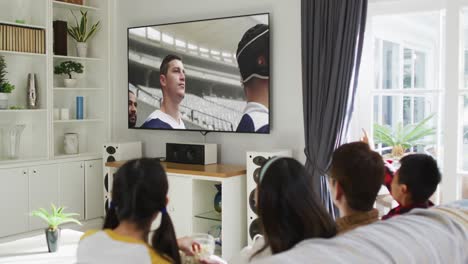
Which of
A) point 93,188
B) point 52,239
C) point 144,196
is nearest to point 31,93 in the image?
point 93,188

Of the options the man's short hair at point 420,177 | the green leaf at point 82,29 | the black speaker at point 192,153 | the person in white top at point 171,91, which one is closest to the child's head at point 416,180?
the man's short hair at point 420,177

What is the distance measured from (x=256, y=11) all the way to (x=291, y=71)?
635 millimetres

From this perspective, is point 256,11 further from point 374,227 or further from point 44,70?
point 374,227

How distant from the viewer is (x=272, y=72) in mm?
4895

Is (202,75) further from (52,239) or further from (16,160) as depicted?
(52,239)

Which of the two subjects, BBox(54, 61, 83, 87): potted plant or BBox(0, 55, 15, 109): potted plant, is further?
BBox(54, 61, 83, 87): potted plant

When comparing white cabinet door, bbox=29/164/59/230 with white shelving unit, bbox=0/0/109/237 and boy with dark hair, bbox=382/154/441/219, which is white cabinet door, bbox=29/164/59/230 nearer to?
white shelving unit, bbox=0/0/109/237

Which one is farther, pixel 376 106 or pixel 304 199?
pixel 376 106

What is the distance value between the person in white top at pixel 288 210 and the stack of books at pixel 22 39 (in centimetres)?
423

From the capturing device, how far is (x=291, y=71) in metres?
4.79

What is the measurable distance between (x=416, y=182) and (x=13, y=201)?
400cm

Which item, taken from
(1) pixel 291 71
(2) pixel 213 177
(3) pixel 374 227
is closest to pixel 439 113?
(1) pixel 291 71

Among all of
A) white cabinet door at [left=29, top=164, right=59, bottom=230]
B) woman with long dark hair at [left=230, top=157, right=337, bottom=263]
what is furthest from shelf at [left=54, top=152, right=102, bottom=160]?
woman with long dark hair at [left=230, top=157, right=337, bottom=263]

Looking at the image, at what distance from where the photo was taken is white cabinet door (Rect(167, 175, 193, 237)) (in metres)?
4.82
